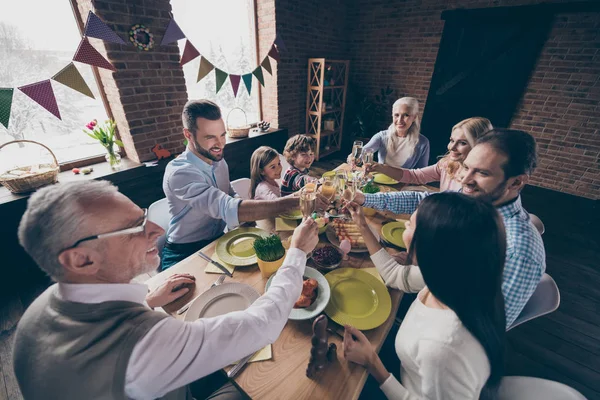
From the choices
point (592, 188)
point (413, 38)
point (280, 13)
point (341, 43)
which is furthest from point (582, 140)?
point (280, 13)

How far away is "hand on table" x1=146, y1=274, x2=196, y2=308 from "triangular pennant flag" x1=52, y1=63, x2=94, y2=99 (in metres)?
1.81

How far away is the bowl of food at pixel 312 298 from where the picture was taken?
1.01 meters

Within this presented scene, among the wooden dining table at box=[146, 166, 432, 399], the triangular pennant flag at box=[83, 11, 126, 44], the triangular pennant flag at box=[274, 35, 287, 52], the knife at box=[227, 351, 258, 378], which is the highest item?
the triangular pennant flag at box=[274, 35, 287, 52]

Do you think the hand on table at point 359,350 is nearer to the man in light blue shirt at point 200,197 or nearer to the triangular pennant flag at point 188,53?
the man in light blue shirt at point 200,197

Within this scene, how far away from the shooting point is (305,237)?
3.57 ft

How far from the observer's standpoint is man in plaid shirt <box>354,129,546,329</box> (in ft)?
3.39

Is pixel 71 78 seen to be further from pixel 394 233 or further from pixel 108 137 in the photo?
pixel 394 233

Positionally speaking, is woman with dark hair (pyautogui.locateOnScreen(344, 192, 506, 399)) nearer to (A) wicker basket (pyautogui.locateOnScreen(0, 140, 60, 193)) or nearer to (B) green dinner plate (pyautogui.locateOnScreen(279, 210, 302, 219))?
(B) green dinner plate (pyautogui.locateOnScreen(279, 210, 302, 219))

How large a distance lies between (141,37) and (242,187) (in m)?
1.97

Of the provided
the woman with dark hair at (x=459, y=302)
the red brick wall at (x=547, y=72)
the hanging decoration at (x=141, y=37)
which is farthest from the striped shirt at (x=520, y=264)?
the red brick wall at (x=547, y=72)

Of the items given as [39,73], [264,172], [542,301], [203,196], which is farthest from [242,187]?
[39,73]

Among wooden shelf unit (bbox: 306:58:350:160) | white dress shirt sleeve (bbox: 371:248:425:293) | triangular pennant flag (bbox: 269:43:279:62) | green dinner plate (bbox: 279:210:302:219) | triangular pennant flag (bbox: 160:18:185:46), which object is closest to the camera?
white dress shirt sleeve (bbox: 371:248:425:293)

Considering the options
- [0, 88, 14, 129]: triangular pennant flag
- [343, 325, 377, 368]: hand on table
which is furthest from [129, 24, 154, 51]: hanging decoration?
[343, 325, 377, 368]: hand on table

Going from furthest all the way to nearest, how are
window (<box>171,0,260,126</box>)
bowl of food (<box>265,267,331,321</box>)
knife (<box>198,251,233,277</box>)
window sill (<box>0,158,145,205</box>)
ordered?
window (<box>171,0,260,126</box>), window sill (<box>0,158,145,205</box>), knife (<box>198,251,233,277</box>), bowl of food (<box>265,267,331,321</box>)
